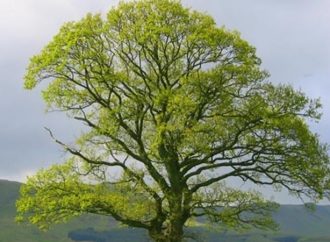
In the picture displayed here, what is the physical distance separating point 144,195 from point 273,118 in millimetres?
9654

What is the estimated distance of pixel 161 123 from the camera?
33812 mm

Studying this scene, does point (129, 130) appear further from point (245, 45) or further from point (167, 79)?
point (245, 45)

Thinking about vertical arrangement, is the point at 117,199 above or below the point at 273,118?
below

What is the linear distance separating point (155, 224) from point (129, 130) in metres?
6.32

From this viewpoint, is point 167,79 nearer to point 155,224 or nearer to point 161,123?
point 161,123

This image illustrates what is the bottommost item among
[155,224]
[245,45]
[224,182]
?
[155,224]

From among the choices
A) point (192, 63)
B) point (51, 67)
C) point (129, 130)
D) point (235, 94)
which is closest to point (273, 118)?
point (235, 94)

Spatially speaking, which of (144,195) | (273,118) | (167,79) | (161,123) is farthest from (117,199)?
(273,118)

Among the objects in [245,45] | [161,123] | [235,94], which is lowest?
[161,123]

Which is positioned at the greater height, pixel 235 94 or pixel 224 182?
pixel 235 94

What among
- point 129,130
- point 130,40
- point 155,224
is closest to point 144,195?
Result: point 155,224

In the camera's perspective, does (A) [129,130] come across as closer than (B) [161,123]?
No

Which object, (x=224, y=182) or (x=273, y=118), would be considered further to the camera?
(x=224, y=182)

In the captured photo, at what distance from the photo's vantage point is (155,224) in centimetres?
3659
